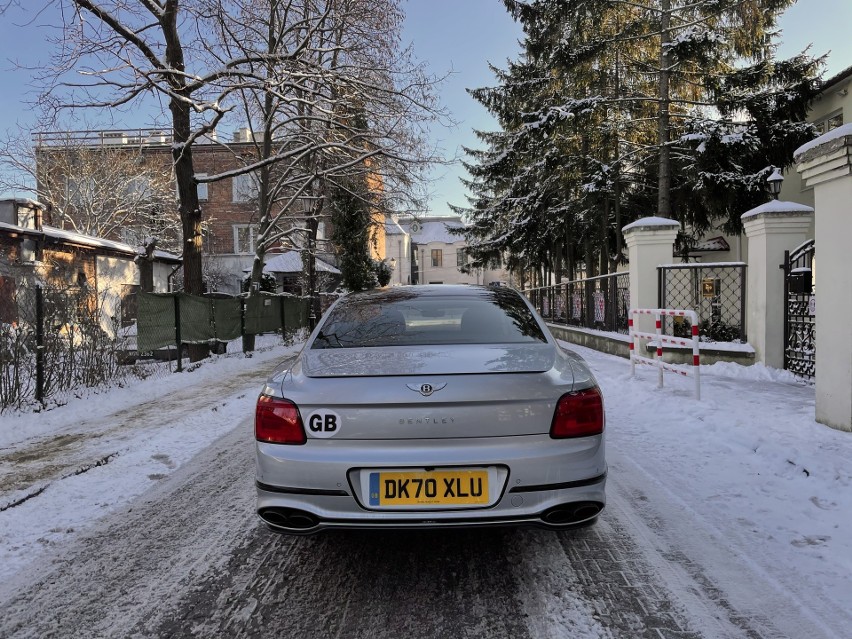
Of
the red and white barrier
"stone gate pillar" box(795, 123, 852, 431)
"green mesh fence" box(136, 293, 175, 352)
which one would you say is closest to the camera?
"stone gate pillar" box(795, 123, 852, 431)

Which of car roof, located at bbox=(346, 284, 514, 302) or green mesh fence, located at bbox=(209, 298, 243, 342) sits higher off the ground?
car roof, located at bbox=(346, 284, 514, 302)

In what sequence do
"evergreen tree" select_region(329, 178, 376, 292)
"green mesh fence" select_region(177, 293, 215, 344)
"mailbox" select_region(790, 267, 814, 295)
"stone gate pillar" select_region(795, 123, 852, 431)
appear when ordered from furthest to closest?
"evergreen tree" select_region(329, 178, 376, 292) < "green mesh fence" select_region(177, 293, 215, 344) < "mailbox" select_region(790, 267, 814, 295) < "stone gate pillar" select_region(795, 123, 852, 431)

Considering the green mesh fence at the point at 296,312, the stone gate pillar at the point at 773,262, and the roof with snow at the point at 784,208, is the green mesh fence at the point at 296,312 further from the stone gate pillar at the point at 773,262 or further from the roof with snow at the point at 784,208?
the roof with snow at the point at 784,208

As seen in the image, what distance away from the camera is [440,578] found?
9.48 ft

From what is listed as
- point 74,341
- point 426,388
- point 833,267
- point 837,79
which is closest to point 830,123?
point 837,79

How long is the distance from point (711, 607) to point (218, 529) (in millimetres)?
2874

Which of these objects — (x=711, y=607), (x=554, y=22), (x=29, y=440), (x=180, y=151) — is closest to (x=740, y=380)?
(x=711, y=607)

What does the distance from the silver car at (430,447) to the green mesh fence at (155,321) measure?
29.5 ft

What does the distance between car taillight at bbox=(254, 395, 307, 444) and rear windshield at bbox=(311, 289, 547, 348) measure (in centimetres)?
65

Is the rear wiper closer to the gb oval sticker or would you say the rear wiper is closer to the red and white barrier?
the gb oval sticker

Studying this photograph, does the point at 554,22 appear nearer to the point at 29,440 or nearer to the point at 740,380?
the point at 740,380

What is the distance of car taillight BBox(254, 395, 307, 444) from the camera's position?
2689mm

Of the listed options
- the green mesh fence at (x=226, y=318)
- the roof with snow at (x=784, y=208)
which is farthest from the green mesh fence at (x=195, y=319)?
the roof with snow at (x=784, y=208)

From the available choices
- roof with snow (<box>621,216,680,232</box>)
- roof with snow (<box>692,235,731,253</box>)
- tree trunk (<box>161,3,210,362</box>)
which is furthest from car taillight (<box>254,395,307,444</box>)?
roof with snow (<box>692,235,731,253</box>)
